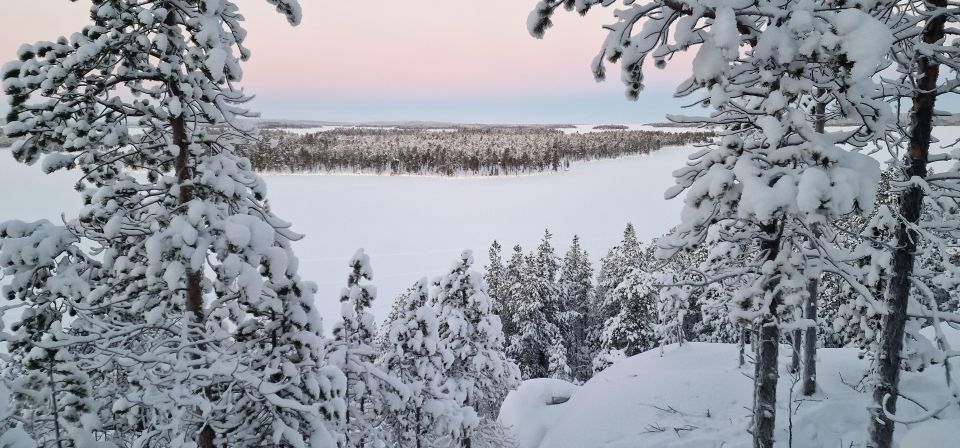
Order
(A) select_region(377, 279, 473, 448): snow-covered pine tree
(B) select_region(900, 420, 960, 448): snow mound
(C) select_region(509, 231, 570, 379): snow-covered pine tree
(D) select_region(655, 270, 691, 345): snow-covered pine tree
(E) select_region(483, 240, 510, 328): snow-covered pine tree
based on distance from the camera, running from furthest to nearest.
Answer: (E) select_region(483, 240, 510, 328): snow-covered pine tree, (C) select_region(509, 231, 570, 379): snow-covered pine tree, (A) select_region(377, 279, 473, 448): snow-covered pine tree, (D) select_region(655, 270, 691, 345): snow-covered pine tree, (B) select_region(900, 420, 960, 448): snow mound

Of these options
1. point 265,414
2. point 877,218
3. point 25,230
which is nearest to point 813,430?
point 877,218

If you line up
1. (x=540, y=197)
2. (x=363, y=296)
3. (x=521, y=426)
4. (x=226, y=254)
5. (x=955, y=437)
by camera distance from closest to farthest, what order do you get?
(x=955, y=437) < (x=226, y=254) < (x=363, y=296) < (x=521, y=426) < (x=540, y=197)

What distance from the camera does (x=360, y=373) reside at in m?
6.58

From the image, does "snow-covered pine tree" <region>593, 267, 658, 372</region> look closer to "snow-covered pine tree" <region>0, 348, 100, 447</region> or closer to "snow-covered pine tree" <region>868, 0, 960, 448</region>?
"snow-covered pine tree" <region>868, 0, 960, 448</region>

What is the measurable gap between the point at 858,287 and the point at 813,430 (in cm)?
696

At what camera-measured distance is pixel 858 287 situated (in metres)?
4.26

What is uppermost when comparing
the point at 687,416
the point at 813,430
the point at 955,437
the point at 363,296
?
the point at 955,437

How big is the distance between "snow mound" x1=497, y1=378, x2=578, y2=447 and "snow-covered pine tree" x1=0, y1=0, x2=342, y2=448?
1217 centimetres

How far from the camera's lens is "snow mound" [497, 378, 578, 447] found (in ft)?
52.2

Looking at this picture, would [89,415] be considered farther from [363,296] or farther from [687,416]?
[687,416]

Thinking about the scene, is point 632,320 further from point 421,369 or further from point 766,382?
point 766,382

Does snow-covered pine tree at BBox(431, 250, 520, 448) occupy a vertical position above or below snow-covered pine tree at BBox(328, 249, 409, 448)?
below

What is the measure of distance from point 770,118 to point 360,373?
5659 millimetres

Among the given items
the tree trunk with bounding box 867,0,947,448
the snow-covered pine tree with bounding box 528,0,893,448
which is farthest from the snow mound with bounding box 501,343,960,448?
the snow-covered pine tree with bounding box 528,0,893,448
